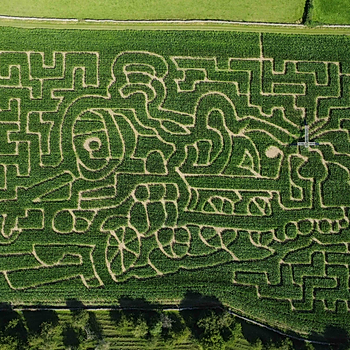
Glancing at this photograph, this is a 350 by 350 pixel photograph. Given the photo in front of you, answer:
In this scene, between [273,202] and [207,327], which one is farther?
[273,202]

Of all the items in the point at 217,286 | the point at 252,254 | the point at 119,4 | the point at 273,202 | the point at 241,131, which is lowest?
the point at 217,286

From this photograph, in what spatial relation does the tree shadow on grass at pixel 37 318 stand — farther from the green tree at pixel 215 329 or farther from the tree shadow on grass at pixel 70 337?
the green tree at pixel 215 329

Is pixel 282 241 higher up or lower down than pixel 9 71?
lower down

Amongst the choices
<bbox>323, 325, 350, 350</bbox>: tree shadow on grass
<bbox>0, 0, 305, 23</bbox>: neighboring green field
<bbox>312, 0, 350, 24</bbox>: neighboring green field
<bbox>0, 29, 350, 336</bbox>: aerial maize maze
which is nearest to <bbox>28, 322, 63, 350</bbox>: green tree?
<bbox>0, 29, 350, 336</bbox>: aerial maize maze

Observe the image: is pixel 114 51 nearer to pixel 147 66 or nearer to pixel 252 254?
pixel 147 66

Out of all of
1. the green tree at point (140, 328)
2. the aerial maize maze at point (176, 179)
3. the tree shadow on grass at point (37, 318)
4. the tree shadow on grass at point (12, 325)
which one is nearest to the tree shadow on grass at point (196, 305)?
the aerial maize maze at point (176, 179)

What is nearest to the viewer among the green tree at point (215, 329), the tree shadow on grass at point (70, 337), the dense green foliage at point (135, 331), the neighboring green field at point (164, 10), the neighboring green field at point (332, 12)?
the green tree at point (215, 329)

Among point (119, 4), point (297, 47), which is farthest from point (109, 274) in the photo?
point (297, 47)
